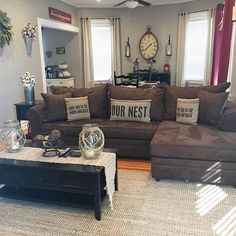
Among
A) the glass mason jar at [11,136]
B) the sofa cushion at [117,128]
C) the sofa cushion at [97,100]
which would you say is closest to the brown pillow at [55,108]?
the sofa cushion at [117,128]

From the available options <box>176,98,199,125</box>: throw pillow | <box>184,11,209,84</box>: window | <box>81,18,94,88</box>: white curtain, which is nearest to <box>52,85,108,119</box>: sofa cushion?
<box>176,98,199,125</box>: throw pillow

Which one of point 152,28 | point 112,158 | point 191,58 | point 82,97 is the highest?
point 152,28

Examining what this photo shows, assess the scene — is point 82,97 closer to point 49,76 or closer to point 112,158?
point 112,158

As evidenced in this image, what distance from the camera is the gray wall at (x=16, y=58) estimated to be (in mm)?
4121

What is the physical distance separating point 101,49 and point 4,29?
138 inches

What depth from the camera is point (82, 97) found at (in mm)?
3822

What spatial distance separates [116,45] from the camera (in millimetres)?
7070

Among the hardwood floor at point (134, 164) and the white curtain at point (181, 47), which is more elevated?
the white curtain at point (181, 47)

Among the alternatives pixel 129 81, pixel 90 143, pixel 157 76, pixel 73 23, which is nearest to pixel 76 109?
pixel 90 143

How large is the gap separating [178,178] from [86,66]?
5.03m

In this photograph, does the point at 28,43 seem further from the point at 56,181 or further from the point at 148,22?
the point at 148,22

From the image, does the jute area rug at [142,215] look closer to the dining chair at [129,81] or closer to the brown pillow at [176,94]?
the brown pillow at [176,94]

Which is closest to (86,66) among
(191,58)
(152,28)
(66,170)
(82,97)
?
(152,28)

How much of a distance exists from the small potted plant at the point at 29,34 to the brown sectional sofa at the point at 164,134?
1289mm
